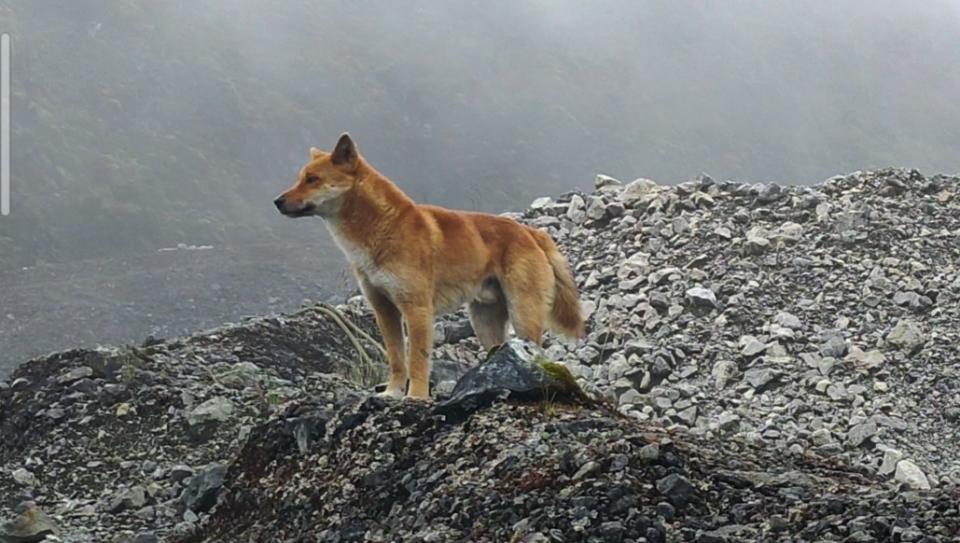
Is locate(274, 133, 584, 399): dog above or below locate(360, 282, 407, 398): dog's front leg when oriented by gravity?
above

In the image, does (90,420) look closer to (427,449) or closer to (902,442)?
(427,449)

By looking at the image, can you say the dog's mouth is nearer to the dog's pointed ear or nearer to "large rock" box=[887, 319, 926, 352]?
the dog's pointed ear

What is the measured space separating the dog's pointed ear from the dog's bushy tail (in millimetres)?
1456

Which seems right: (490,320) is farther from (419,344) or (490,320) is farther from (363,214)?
(363,214)

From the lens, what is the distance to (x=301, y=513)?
7375mm

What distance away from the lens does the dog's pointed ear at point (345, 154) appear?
952cm

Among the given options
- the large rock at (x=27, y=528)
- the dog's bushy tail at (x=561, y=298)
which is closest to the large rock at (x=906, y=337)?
the dog's bushy tail at (x=561, y=298)

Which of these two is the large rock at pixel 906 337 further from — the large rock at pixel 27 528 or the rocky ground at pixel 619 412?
the large rock at pixel 27 528

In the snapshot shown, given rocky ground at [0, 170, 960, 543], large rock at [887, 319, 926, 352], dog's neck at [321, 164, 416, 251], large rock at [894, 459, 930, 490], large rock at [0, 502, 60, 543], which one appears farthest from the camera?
large rock at [887, 319, 926, 352]

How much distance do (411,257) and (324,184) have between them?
0.67 m

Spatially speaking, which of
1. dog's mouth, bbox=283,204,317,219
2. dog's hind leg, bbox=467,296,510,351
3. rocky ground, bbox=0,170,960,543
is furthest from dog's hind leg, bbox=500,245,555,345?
dog's mouth, bbox=283,204,317,219

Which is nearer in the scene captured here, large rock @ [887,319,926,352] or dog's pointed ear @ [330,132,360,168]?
dog's pointed ear @ [330,132,360,168]

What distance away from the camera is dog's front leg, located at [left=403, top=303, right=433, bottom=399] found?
9375mm

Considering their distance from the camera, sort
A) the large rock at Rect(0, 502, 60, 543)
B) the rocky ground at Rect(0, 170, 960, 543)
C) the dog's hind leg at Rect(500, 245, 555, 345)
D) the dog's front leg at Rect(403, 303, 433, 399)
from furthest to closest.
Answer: the dog's hind leg at Rect(500, 245, 555, 345)
the dog's front leg at Rect(403, 303, 433, 399)
the large rock at Rect(0, 502, 60, 543)
the rocky ground at Rect(0, 170, 960, 543)
